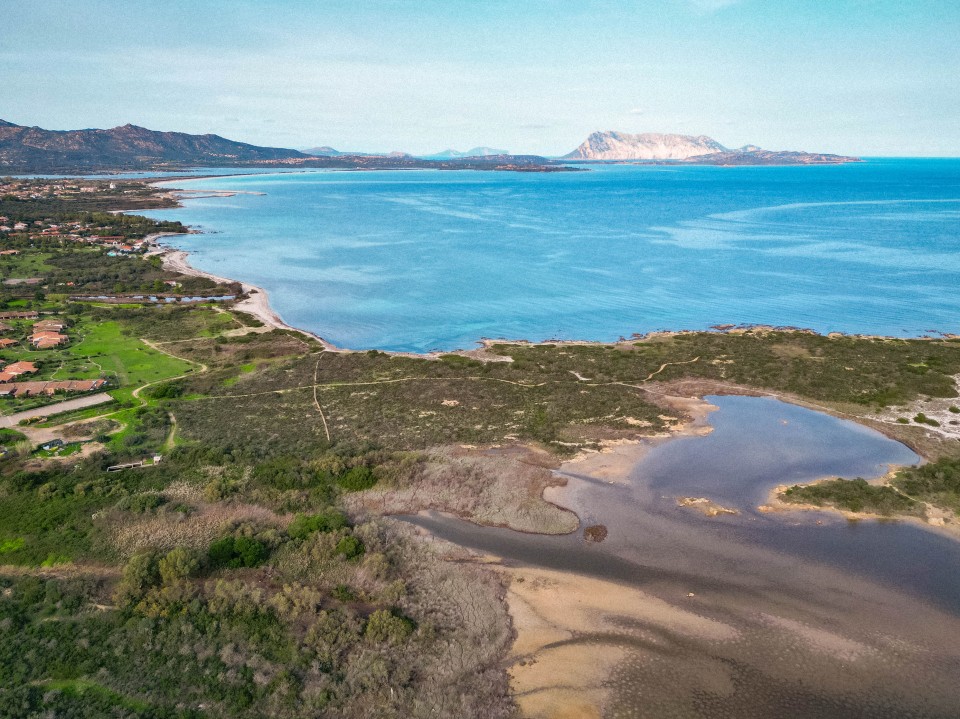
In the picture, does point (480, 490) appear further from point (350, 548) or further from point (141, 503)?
point (141, 503)

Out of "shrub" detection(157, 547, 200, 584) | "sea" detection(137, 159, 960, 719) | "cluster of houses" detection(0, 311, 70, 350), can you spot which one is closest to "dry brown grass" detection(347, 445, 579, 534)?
"sea" detection(137, 159, 960, 719)

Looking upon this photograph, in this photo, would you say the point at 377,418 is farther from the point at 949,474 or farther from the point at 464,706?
the point at 949,474

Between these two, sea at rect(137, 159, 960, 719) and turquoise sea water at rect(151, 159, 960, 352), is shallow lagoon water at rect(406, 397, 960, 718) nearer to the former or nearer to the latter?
sea at rect(137, 159, 960, 719)

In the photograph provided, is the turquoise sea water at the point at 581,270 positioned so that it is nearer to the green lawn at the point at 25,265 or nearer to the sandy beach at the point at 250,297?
the sandy beach at the point at 250,297

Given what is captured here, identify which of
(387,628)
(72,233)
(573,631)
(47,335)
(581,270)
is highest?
(72,233)

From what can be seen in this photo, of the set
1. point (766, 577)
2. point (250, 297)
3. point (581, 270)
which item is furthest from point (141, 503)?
point (581, 270)

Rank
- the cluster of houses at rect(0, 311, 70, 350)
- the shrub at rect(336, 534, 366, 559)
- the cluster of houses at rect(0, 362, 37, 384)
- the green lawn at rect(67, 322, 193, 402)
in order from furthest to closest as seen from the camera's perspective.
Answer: the cluster of houses at rect(0, 311, 70, 350) → the green lawn at rect(67, 322, 193, 402) → the cluster of houses at rect(0, 362, 37, 384) → the shrub at rect(336, 534, 366, 559)

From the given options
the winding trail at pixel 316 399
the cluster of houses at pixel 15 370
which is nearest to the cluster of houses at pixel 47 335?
the cluster of houses at pixel 15 370
